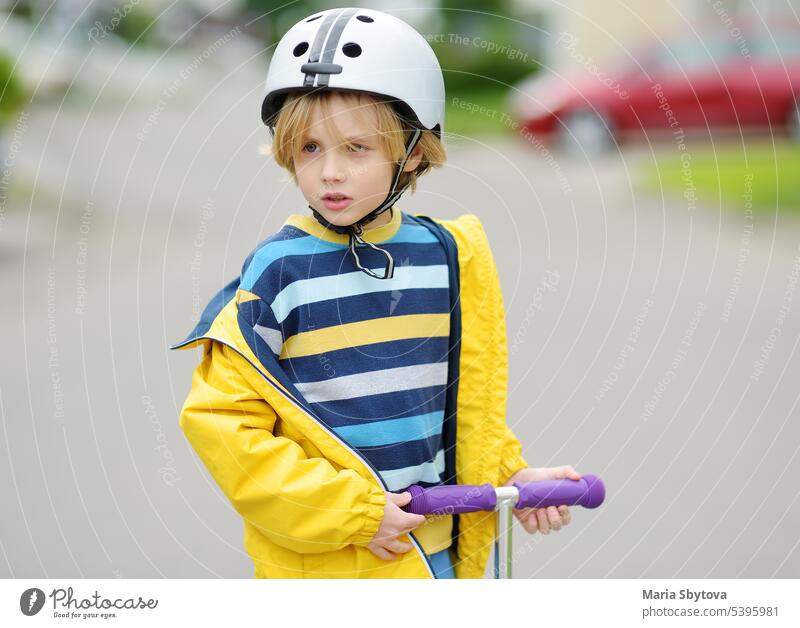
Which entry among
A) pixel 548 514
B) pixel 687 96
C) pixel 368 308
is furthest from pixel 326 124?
pixel 687 96

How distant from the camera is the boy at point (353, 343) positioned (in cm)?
244

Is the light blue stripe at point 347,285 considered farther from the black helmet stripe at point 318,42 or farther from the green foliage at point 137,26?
the green foliage at point 137,26

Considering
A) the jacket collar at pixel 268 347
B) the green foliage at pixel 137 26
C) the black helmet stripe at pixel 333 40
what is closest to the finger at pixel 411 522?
the jacket collar at pixel 268 347

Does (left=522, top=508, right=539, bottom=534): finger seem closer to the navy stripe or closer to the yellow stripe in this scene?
the yellow stripe

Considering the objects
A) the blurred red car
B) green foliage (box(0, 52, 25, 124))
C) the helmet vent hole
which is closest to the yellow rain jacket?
the helmet vent hole

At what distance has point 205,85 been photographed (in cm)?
1320

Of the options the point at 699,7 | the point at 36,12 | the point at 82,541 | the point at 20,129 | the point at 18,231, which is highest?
the point at 699,7

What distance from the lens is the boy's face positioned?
8.11 feet

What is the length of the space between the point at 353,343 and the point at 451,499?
47 cm

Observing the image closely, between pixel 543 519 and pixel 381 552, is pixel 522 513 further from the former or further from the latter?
pixel 381 552

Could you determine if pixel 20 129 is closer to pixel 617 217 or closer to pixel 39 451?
pixel 39 451

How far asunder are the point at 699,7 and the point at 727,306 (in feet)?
48.1

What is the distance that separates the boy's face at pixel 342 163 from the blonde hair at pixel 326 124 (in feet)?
0.03

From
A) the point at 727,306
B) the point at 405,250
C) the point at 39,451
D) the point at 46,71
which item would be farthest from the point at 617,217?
the point at 405,250
